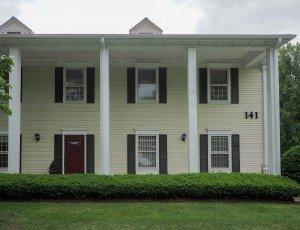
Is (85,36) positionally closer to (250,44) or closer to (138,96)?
(138,96)

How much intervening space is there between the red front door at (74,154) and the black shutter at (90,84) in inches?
70.1

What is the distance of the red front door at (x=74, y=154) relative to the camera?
19.8 m

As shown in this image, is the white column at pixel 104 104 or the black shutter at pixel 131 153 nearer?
the white column at pixel 104 104

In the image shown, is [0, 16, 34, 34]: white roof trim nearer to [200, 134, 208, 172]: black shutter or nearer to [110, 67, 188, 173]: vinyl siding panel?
[110, 67, 188, 173]: vinyl siding panel

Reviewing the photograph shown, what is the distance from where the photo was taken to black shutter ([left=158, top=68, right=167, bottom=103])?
2017 cm

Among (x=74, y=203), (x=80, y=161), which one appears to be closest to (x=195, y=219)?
(x=74, y=203)

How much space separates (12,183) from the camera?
13906 millimetres

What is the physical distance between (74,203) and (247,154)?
9.82 metres

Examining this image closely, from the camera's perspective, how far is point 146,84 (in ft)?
66.3

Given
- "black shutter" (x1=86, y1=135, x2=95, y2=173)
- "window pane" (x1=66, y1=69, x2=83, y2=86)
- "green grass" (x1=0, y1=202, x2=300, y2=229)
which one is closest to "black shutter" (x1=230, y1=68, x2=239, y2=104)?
"black shutter" (x1=86, y1=135, x2=95, y2=173)

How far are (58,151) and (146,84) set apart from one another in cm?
499

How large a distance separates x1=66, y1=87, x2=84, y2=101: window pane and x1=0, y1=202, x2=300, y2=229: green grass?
7.50m

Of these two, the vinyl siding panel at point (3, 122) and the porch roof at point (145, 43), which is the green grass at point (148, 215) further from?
the vinyl siding panel at point (3, 122)

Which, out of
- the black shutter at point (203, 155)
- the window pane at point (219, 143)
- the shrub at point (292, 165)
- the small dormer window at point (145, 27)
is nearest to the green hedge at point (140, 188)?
the shrub at point (292, 165)
